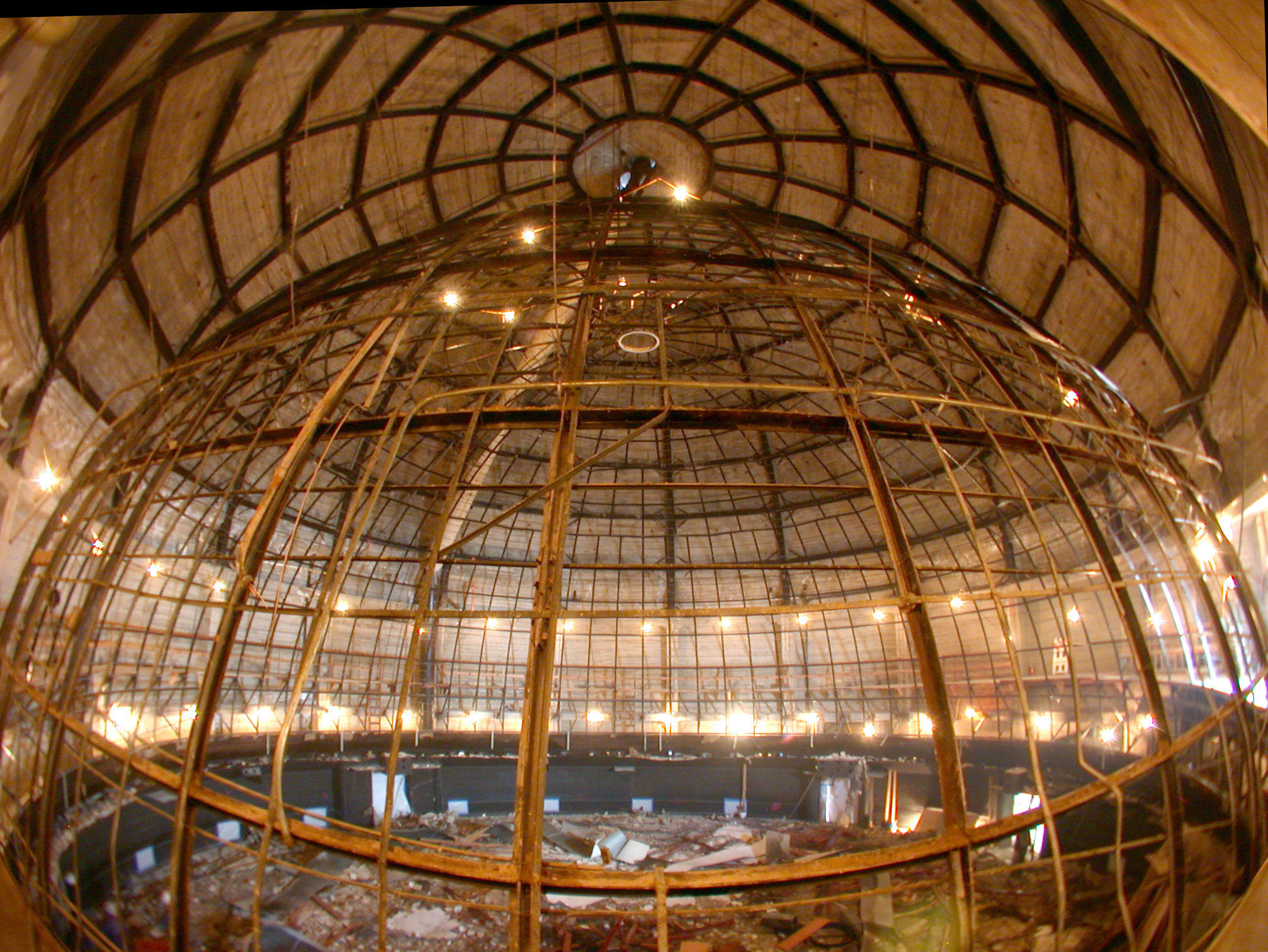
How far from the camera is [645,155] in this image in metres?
12.2

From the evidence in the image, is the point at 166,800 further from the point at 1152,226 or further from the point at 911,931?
the point at 1152,226

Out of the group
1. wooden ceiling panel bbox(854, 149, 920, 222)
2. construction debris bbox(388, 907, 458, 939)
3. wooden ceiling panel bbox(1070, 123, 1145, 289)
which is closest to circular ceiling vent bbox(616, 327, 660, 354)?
wooden ceiling panel bbox(854, 149, 920, 222)

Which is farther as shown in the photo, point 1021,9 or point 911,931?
point 911,931

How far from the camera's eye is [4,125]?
4.57 metres

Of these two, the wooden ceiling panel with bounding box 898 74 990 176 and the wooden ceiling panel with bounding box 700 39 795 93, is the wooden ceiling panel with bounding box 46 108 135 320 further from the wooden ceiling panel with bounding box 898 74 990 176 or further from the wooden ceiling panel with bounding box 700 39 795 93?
the wooden ceiling panel with bounding box 898 74 990 176

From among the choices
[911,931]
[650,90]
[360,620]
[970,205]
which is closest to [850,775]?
[911,931]

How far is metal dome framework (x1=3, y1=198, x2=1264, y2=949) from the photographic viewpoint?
570 cm

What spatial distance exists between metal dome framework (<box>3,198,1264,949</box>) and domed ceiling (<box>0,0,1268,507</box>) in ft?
3.94

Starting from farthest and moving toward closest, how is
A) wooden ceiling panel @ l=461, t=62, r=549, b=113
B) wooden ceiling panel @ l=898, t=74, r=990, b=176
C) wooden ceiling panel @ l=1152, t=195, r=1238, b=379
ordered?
wooden ceiling panel @ l=461, t=62, r=549, b=113
wooden ceiling panel @ l=898, t=74, r=990, b=176
wooden ceiling panel @ l=1152, t=195, r=1238, b=379

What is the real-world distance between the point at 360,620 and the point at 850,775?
1811cm

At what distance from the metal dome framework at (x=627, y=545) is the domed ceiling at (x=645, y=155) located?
1202mm

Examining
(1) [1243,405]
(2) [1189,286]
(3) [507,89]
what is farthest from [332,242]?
(1) [1243,405]

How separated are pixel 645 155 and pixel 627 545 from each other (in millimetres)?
15841

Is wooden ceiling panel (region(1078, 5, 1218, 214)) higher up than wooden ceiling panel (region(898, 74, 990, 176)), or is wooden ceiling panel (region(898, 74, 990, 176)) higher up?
wooden ceiling panel (region(898, 74, 990, 176))
